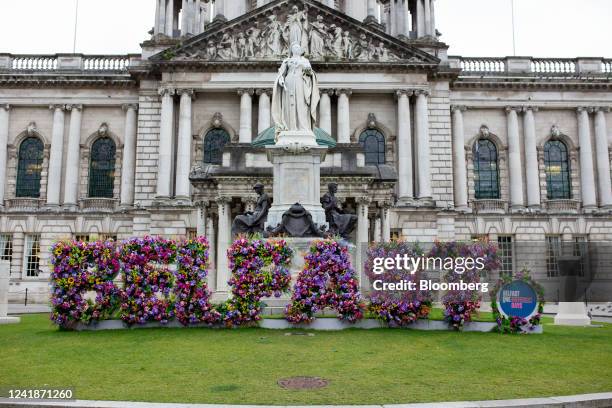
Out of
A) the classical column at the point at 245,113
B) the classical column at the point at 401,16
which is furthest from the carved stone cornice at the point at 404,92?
the classical column at the point at 245,113

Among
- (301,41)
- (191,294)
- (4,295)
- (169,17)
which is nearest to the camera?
(191,294)

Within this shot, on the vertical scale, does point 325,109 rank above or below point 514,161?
above

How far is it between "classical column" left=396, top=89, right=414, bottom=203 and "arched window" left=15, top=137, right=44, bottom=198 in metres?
27.7

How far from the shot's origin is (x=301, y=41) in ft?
138

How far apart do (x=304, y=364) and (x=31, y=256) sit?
40.0m

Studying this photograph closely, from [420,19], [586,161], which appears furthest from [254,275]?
[420,19]

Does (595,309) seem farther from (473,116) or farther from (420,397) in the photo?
(420,397)

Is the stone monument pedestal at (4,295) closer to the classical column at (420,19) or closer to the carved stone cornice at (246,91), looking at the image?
the carved stone cornice at (246,91)

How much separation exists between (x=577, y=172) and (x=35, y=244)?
42372 millimetres

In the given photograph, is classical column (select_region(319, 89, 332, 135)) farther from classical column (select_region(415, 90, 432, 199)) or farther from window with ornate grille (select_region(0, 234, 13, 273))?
window with ornate grille (select_region(0, 234, 13, 273))

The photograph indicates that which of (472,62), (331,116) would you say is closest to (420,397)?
(331,116)

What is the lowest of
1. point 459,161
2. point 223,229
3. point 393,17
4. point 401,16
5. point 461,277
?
point 461,277

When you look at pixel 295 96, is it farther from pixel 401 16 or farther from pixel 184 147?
pixel 401 16

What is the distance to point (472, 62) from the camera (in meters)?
48.7
